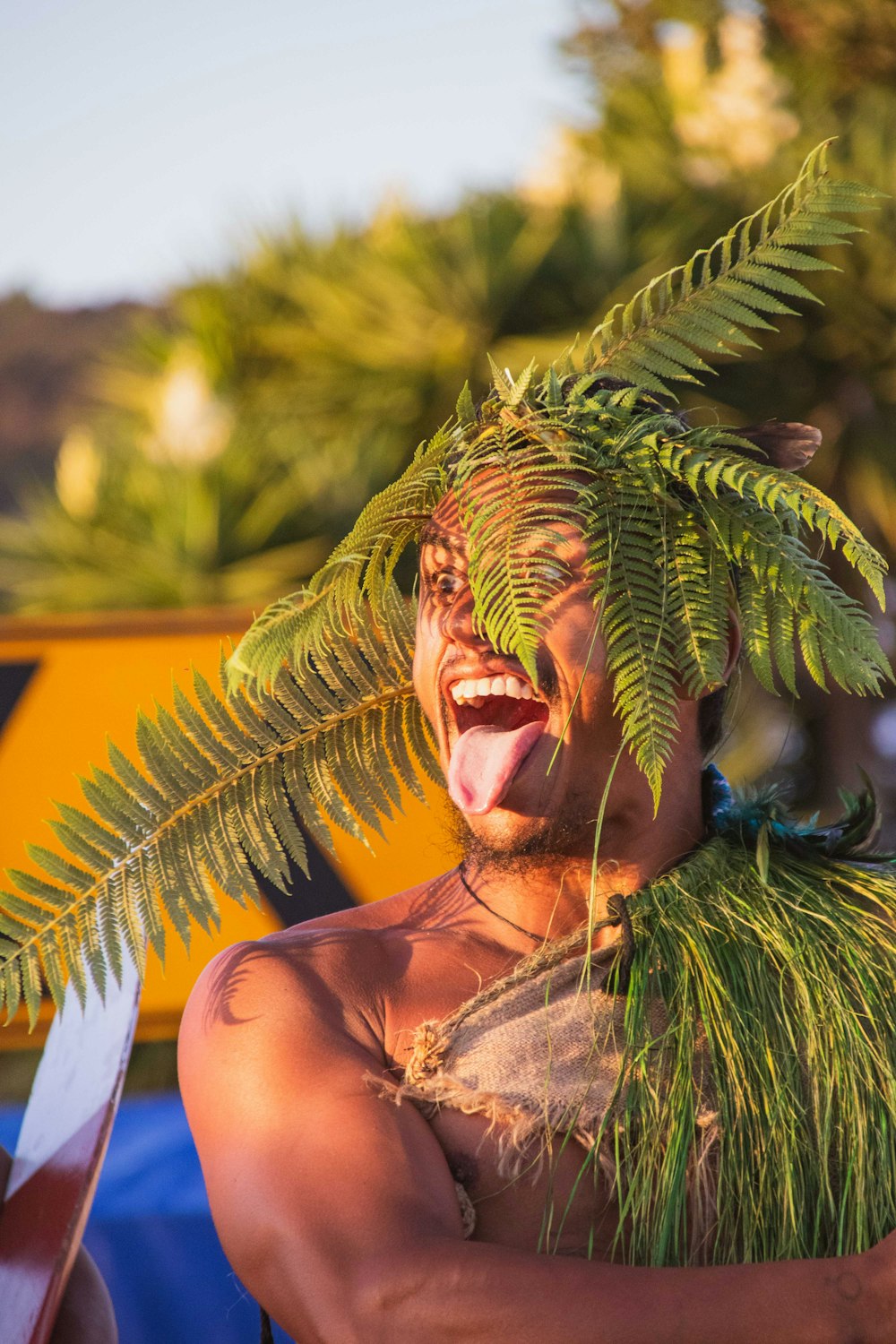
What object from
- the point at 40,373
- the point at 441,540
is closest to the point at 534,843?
the point at 441,540

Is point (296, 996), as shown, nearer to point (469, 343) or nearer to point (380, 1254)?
point (380, 1254)

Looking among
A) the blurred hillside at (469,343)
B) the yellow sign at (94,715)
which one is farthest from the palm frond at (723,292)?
the blurred hillside at (469,343)

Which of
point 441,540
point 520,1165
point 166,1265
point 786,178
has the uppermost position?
point 786,178

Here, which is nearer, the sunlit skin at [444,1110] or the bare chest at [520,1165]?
the sunlit skin at [444,1110]

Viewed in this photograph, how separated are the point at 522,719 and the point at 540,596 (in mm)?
168

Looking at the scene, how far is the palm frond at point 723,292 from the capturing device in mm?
1637

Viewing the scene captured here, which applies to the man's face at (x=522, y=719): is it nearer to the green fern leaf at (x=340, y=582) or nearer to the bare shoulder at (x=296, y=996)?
the green fern leaf at (x=340, y=582)

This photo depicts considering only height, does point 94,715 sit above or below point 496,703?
above

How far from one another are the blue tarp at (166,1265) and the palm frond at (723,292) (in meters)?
1.53

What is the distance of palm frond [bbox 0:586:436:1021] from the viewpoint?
1625mm

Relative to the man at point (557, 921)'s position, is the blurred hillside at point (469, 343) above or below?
above

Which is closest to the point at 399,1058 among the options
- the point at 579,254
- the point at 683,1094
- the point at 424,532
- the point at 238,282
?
the point at 683,1094

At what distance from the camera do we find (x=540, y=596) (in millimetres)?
1581

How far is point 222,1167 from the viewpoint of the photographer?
1404 mm
